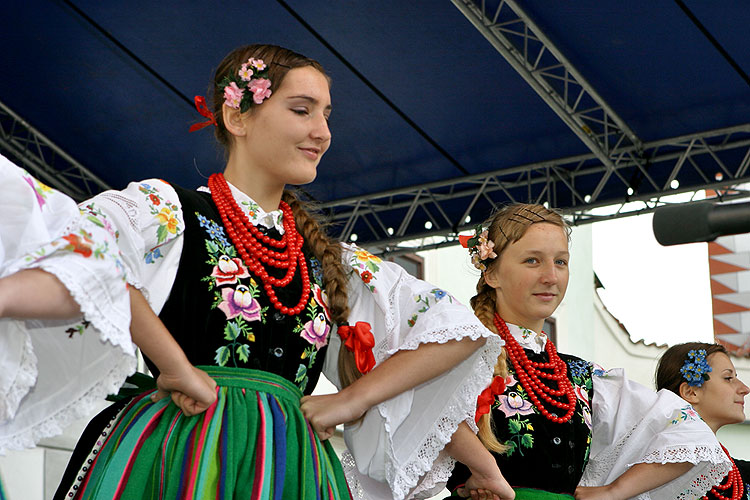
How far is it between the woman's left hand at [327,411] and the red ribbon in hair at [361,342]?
0.33 feet

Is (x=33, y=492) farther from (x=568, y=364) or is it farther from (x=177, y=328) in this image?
(x=177, y=328)

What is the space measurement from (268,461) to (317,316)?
1.10 feet

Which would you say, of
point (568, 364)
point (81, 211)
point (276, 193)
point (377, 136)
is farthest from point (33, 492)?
point (81, 211)

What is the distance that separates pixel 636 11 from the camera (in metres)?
4.44

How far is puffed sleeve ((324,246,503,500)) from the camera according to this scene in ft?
6.80

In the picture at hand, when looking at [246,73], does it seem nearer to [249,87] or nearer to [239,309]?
[249,87]

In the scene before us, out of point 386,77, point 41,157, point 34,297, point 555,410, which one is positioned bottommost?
point 34,297

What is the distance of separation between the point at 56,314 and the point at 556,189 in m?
4.25

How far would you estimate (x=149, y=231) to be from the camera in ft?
6.12

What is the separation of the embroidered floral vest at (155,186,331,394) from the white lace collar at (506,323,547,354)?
37.5 inches

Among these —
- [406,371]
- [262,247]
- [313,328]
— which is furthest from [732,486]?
[262,247]

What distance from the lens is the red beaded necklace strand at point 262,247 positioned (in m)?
1.99

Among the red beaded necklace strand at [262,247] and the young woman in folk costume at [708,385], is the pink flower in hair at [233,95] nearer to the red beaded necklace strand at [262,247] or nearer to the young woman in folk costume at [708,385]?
the red beaded necklace strand at [262,247]

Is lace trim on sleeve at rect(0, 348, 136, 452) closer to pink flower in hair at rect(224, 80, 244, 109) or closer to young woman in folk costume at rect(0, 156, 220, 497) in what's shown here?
young woman in folk costume at rect(0, 156, 220, 497)
